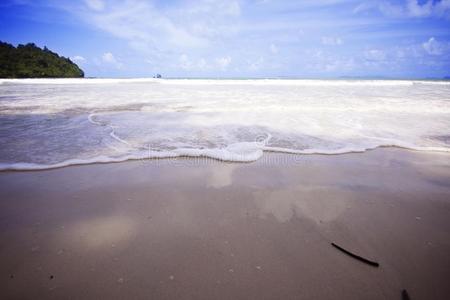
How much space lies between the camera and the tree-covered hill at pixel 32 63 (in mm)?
35162

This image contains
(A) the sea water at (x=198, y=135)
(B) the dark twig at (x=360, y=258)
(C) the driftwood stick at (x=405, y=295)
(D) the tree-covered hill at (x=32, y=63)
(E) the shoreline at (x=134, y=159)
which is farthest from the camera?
(D) the tree-covered hill at (x=32, y=63)

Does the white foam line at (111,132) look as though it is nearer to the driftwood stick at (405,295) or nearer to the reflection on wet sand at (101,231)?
the reflection on wet sand at (101,231)

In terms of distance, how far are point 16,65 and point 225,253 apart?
4746cm

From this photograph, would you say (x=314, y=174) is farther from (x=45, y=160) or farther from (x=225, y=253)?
(x=45, y=160)

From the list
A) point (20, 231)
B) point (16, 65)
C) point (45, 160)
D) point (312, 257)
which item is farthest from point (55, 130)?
point (16, 65)

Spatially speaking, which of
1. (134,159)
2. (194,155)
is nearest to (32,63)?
(134,159)

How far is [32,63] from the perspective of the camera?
125 ft

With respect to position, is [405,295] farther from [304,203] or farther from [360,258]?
[304,203]

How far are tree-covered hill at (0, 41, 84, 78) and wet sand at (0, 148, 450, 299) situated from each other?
141ft

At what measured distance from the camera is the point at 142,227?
6.43 ft

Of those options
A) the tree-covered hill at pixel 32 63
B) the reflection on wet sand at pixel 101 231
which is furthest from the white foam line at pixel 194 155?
the tree-covered hill at pixel 32 63

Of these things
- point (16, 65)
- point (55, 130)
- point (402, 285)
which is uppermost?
point (16, 65)

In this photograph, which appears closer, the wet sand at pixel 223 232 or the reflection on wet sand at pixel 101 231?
the wet sand at pixel 223 232

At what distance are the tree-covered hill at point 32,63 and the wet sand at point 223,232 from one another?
141ft
